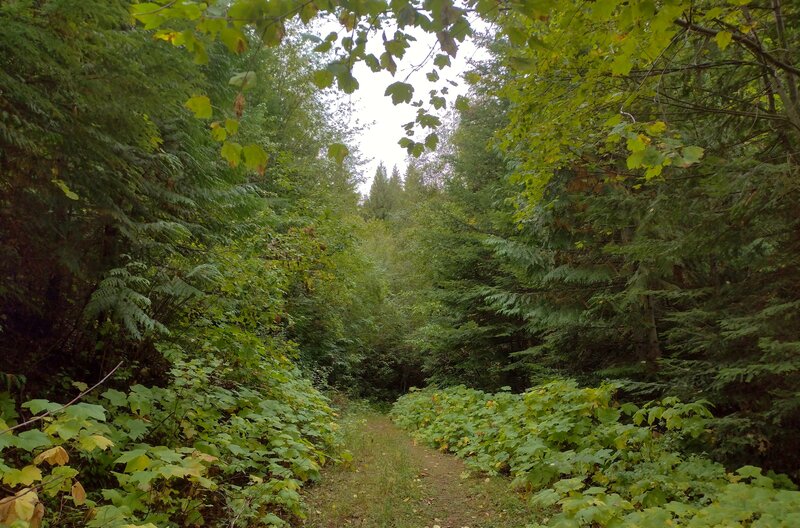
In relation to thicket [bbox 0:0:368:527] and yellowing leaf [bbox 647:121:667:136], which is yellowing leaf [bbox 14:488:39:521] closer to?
thicket [bbox 0:0:368:527]

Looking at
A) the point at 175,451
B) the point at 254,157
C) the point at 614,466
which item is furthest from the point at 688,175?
the point at 175,451

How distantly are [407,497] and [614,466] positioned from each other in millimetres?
2302

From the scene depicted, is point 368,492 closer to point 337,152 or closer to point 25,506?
point 25,506

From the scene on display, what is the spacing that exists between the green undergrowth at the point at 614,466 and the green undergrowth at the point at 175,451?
249 centimetres

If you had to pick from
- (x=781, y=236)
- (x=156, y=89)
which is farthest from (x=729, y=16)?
(x=156, y=89)

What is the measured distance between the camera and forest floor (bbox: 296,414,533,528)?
450cm

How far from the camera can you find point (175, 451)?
3.49 m

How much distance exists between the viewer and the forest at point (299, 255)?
2.62 meters

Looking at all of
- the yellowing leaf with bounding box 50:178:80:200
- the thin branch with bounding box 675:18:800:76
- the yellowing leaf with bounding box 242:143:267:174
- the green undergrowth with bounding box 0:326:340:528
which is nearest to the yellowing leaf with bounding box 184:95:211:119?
the yellowing leaf with bounding box 242:143:267:174

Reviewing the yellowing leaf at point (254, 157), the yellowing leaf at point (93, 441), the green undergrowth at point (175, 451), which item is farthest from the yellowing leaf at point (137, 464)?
the yellowing leaf at point (254, 157)

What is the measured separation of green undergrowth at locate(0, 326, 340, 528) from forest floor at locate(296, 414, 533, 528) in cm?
33

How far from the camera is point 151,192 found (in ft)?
15.9

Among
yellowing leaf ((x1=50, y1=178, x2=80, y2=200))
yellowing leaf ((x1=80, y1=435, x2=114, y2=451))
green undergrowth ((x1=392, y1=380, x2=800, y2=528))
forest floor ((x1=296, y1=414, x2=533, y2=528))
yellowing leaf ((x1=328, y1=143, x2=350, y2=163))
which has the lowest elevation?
forest floor ((x1=296, y1=414, x2=533, y2=528))

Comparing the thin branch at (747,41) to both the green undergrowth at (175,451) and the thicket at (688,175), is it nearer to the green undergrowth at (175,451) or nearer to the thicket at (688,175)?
the thicket at (688,175)
